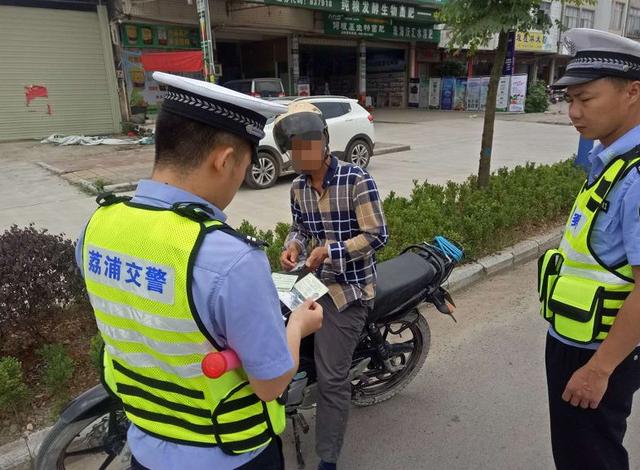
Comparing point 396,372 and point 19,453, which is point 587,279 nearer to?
point 396,372

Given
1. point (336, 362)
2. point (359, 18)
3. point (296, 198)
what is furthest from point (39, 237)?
point (359, 18)

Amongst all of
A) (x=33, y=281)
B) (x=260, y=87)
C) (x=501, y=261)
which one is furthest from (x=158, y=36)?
(x=33, y=281)

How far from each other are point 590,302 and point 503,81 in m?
24.9

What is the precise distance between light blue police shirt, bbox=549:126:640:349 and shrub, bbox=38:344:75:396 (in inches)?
107

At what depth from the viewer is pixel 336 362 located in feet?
7.47

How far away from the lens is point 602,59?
1519mm

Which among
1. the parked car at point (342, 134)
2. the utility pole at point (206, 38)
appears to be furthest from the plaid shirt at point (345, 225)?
the utility pole at point (206, 38)

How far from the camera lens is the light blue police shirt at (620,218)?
1396mm

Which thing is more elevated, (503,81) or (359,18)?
(359,18)

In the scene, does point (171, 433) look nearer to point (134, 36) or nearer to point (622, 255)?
point (622, 255)

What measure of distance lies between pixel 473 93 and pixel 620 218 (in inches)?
997

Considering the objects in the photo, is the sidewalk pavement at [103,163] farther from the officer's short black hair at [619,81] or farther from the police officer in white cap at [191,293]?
the officer's short black hair at [619,81]

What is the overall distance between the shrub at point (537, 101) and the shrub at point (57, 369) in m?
25.6

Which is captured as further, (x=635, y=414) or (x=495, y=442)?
(x=635, y=414)
